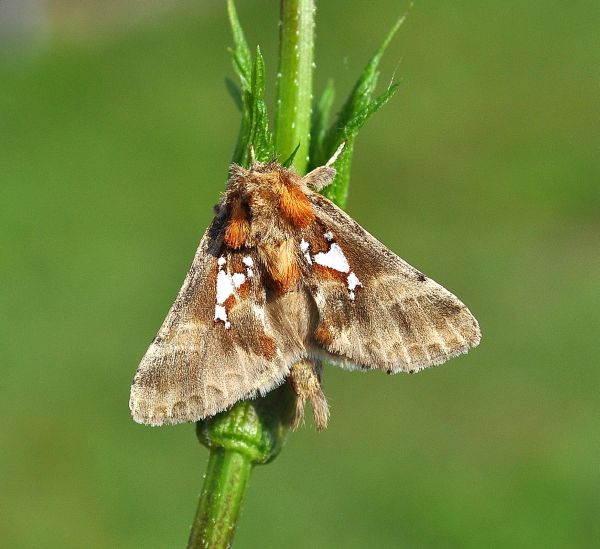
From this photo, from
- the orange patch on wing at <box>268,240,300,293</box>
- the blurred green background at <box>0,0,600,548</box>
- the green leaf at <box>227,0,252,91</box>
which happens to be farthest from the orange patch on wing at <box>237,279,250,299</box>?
the blurred green background at <box>0,0,600,548</box>

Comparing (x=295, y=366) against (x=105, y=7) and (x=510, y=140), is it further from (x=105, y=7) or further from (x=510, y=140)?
(x=105, y=7)

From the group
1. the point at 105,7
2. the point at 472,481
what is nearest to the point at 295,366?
the point at 472,481

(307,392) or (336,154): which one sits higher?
(336,154)

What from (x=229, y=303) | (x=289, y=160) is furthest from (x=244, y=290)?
(x=289, y=160)

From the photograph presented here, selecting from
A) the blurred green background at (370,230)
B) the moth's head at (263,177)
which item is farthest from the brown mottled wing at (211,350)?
the blurred green background at (370,230)

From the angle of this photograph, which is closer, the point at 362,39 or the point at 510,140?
the point at 510,140

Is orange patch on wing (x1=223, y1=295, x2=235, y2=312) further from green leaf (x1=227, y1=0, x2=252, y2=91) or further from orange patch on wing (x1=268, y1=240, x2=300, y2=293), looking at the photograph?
green leaf (x1=227, y1=0, x2=252, y2=91)

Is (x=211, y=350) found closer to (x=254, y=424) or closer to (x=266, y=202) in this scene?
(x=254, y=424)
